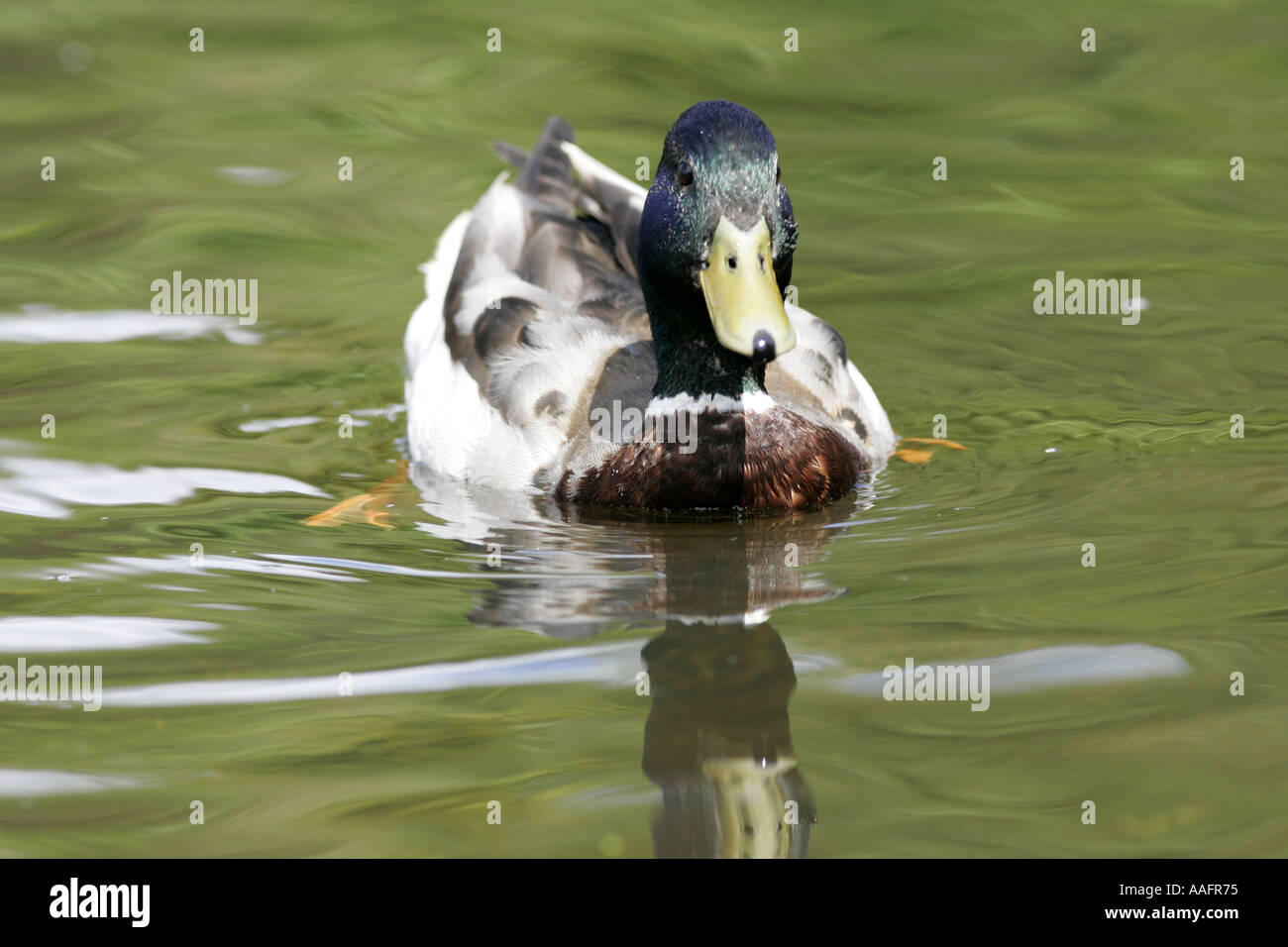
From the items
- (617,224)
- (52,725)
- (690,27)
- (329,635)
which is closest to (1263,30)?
(690,27)

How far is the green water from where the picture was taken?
14.8 ft

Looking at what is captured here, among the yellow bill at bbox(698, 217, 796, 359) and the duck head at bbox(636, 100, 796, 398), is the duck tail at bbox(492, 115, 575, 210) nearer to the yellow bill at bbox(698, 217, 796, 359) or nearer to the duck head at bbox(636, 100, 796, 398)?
the duck head at bbox(636, 100, 796, 398)

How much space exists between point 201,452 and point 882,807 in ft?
13.2

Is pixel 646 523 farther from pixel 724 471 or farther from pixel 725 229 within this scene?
pixel 725 229

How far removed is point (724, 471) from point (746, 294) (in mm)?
896

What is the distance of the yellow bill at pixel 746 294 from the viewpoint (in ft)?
19.8

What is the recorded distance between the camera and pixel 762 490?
22.3 feet

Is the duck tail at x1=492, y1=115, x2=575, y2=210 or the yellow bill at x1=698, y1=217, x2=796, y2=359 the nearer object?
the yellow bill at x1=698, y1=217, x2=796, y2=359

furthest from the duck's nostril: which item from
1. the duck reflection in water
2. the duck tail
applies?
the duck tail

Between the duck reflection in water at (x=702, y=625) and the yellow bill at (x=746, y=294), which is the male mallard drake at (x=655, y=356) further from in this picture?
the duck reflection in water at (x=702, y=625)

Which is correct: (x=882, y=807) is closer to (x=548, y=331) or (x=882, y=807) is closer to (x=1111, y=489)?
(x=1111, y=489)

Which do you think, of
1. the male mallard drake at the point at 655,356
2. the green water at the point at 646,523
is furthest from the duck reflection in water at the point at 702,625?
the male mallard drake at the point at 655,356

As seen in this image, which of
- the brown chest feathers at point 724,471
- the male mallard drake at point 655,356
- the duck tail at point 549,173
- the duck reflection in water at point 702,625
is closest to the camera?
the duck reflection in water at point 702,625

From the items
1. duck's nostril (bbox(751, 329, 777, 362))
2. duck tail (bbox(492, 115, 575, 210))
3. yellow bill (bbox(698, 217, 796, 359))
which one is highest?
duck tail (bbox(492, 115, 575, 210))
